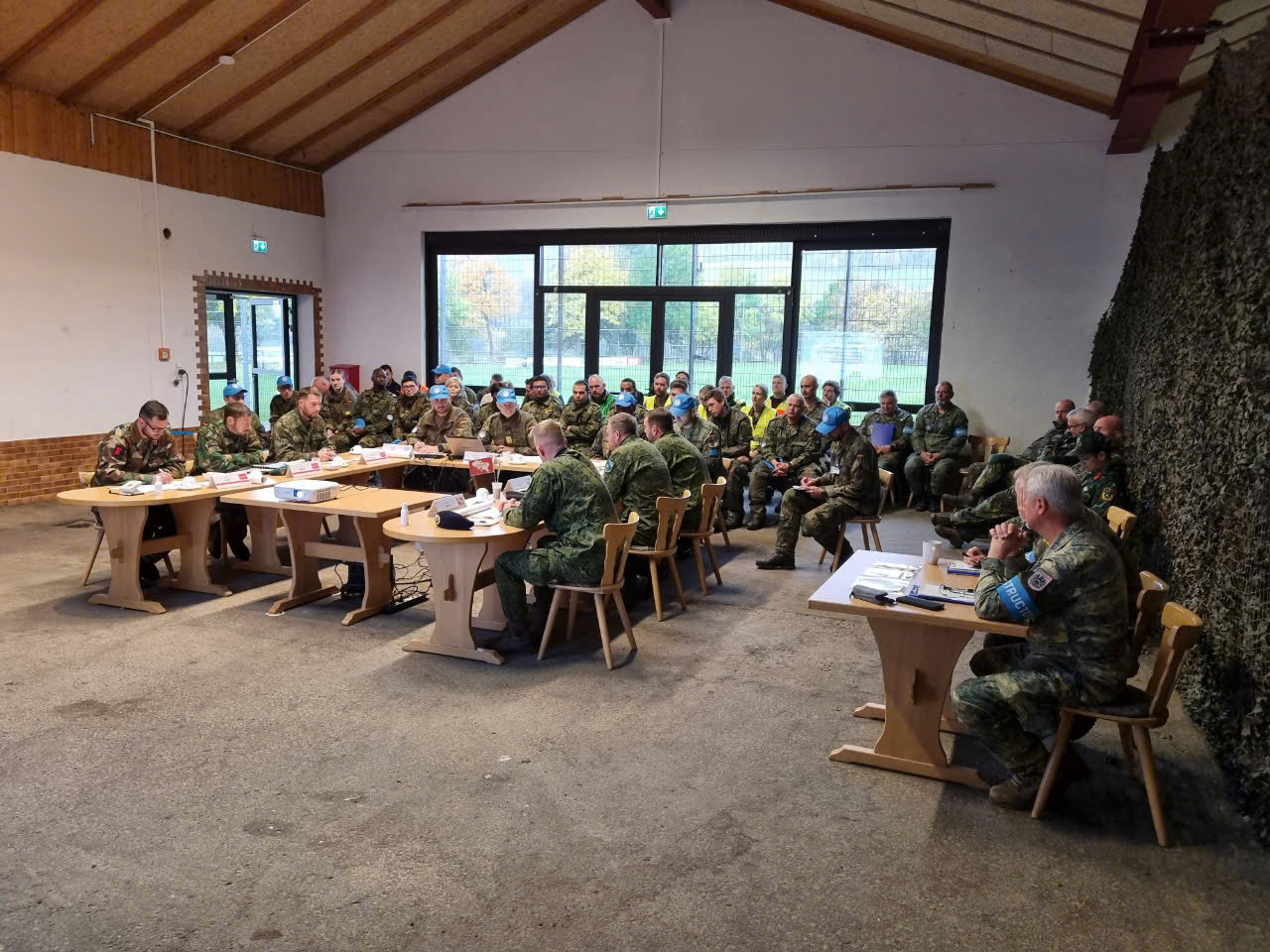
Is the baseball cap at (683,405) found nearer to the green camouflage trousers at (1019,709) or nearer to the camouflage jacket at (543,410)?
the camouflage jacket at (543,410)

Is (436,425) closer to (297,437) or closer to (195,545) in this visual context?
(297,437)

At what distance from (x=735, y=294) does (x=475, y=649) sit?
7539mm

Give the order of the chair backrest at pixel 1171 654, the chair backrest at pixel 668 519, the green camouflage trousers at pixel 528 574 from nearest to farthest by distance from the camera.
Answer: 1. the chair backrest at pixel 1171 654
2. the green camouflage trousers at pixel 528 574
3. the chair backrest at pixel 668 519

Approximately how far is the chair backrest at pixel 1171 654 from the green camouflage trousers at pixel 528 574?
102 inches

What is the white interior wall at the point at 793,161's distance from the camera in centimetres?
962

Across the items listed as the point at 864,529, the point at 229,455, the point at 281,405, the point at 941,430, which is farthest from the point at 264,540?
the point at 941,430

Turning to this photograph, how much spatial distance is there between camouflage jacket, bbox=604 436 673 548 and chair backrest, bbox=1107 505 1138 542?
255 cm

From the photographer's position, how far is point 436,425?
8.91m

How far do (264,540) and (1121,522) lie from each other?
554 centimetres

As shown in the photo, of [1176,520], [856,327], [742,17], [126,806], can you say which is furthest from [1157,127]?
[126,806]

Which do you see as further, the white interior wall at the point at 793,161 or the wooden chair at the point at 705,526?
the white interior wall at the point at 793,161

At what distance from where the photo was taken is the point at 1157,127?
29.6 feet

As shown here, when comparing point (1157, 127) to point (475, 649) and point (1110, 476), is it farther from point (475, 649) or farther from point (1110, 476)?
point (475, 649)

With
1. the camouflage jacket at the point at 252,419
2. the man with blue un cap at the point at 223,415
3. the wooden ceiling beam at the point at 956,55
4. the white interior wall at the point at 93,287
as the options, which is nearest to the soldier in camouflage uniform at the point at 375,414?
the man with blue un cap at the point at 223,415
